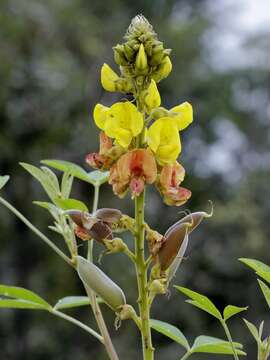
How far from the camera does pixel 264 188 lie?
345 inches

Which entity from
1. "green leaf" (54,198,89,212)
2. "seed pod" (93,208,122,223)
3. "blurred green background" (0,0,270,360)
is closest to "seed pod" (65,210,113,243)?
"seed pod" (93,208,122,223)

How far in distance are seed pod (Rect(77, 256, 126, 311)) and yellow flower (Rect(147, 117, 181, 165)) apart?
141 millimetres

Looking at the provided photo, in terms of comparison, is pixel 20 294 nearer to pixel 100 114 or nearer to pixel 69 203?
pixel 69 203

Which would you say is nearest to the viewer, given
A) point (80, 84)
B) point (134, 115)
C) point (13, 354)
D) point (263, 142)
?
point (134, 115)

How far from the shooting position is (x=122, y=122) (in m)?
0.71

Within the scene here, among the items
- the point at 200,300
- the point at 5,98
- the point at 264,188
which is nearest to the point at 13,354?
the point at 5,98

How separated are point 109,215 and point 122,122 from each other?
104mm

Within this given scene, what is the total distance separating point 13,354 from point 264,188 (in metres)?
A: 3.77

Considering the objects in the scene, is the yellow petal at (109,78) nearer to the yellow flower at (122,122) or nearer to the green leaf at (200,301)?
the yellow flower at (122,122)

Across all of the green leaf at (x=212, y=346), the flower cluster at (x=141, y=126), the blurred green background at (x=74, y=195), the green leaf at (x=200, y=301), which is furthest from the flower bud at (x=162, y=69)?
the blurred green background at (x=74, y=195)

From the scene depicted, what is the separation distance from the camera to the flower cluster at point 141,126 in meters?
0.71

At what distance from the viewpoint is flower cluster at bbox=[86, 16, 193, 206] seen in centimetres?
71

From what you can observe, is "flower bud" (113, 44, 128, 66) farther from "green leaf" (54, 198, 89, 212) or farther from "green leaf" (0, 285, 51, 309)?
"green leaf" (0, 285, 51, 309)

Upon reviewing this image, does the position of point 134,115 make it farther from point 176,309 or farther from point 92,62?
point 92,62
